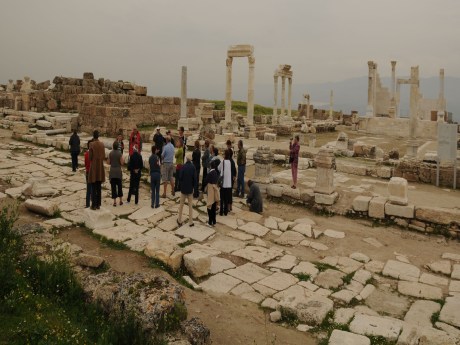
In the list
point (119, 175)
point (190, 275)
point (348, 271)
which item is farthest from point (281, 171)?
point (190, 275)

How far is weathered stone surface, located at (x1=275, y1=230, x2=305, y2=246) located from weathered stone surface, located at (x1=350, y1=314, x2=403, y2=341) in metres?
3.02

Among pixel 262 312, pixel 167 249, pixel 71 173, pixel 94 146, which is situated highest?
pixel 94 146

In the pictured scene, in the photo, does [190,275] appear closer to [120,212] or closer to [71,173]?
[120,212]

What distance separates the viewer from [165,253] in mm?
6680

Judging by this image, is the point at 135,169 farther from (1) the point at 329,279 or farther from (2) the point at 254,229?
(1) the point at 329,279

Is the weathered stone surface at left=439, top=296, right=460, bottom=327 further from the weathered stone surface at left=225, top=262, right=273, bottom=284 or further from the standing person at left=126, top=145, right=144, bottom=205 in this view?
the standing person at left=126, top=145, right=144, bottom=205

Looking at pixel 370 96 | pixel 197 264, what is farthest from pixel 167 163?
pixel 370 96

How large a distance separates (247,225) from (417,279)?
3676 millimetres

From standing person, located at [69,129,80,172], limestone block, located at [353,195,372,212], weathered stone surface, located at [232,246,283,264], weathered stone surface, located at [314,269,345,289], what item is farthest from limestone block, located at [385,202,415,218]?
standing person, located at [69,129,80,172]

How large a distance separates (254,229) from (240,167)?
8.13 ft

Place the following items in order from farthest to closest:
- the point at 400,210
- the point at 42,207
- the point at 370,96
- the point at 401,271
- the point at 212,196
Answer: the point at 370,96
the point at 400,210
the point at 212,196
the point at 42,207
the point at 401,271

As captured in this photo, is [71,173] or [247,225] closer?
[247,225]

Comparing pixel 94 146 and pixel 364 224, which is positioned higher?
pixel 94 146

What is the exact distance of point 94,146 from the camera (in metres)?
8.94
